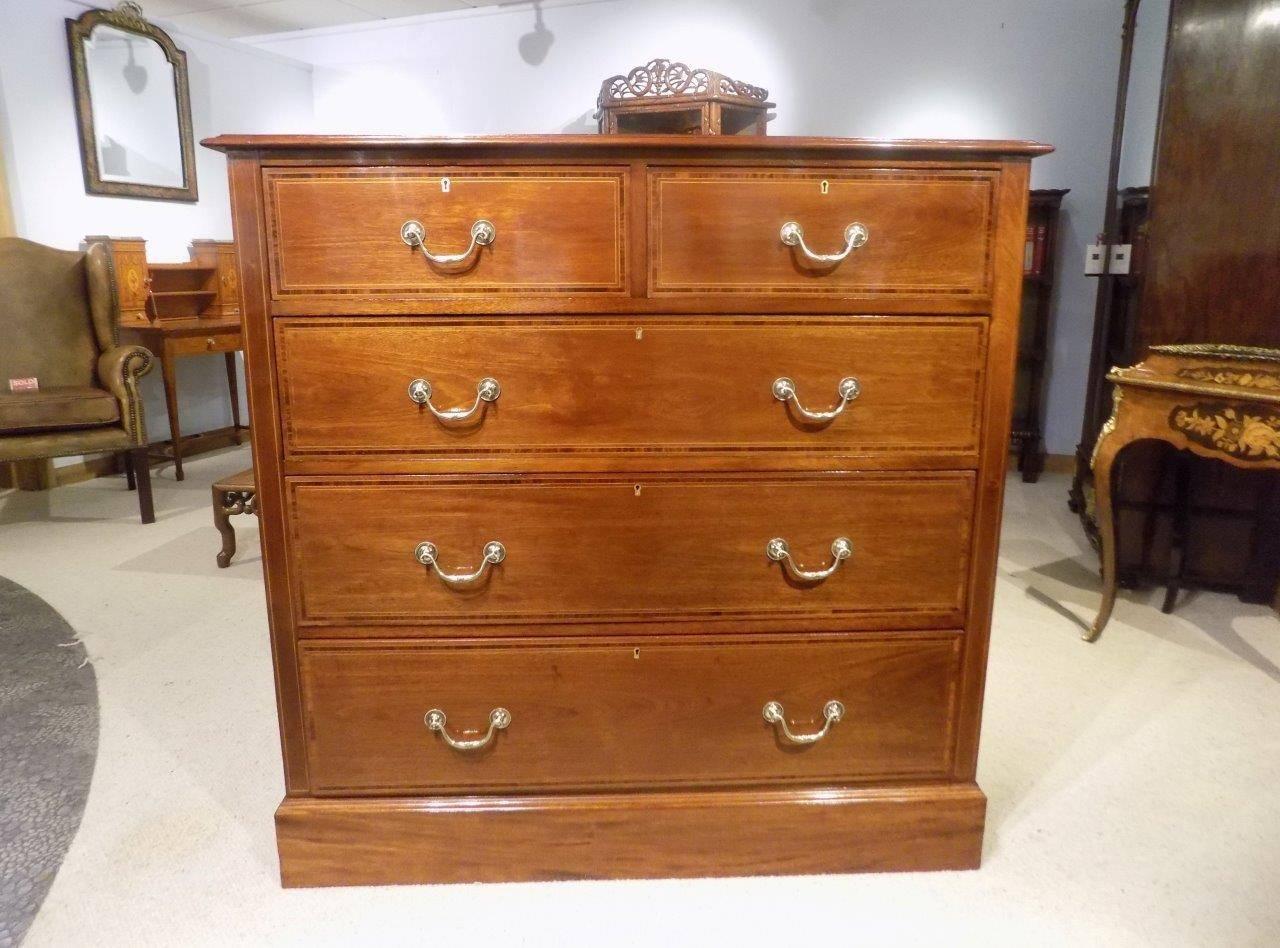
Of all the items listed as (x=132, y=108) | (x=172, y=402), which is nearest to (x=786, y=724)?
(x=172, y=402)

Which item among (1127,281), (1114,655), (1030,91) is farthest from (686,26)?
(1114,655)

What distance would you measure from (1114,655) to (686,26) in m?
4.03

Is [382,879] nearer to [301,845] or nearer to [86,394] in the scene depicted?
[301,845]

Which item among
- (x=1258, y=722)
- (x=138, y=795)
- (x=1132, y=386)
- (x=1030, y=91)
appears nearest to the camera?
(x=138, y=795)

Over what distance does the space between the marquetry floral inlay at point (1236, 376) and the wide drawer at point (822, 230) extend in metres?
1.25

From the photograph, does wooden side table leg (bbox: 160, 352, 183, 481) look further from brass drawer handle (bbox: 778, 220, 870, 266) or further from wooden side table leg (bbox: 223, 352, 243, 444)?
brass drawer handle (bbox: 778, 220, 870, 266)

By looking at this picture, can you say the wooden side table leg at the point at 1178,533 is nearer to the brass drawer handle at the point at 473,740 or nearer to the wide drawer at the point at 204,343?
the brass drawer handle at the point at 473,740

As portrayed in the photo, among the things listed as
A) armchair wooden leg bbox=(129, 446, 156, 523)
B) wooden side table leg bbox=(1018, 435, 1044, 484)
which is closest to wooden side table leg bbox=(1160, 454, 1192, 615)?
wooden side table leg bbox=(1018, 435, 1044, 484)

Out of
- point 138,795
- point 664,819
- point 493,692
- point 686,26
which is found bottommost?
point 138,795

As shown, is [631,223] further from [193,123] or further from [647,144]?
[193,123]

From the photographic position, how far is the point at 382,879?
4.64 feet

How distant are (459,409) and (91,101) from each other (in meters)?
4.31

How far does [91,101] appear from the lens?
169 inches

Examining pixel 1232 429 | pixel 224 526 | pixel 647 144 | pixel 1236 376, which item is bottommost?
pixel 224 526
